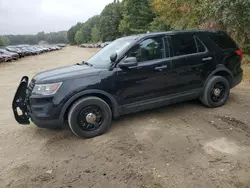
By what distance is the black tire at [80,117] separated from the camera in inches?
183

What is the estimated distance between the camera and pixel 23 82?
5016 mm

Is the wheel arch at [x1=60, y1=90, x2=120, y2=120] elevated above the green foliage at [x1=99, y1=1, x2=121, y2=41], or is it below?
below

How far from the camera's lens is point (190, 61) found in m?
5.57

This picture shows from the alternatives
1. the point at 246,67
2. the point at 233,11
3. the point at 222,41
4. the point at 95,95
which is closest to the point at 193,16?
the point at 246,67

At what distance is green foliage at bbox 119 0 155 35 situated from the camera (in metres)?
43.8

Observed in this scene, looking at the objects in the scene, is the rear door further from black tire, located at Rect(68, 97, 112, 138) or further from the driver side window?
black tire, located at Rect(68, 97, 112, 138)

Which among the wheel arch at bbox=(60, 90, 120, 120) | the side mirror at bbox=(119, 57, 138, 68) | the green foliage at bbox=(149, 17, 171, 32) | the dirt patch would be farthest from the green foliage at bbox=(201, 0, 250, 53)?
the green foliage at bbox=(149, 17, 171, 32)

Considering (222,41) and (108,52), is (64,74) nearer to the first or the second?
(108,52)

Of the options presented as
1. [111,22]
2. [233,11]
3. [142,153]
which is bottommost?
[142,153]

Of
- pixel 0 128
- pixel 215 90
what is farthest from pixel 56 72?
pixel 215 90

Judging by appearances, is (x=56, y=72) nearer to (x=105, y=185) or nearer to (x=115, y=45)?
(x=115, y=45)

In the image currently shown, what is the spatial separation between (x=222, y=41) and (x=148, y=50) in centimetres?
199

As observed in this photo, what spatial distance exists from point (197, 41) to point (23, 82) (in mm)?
3673

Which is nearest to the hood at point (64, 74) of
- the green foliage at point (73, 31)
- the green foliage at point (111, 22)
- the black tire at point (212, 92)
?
the black tire at point (212, 92)
